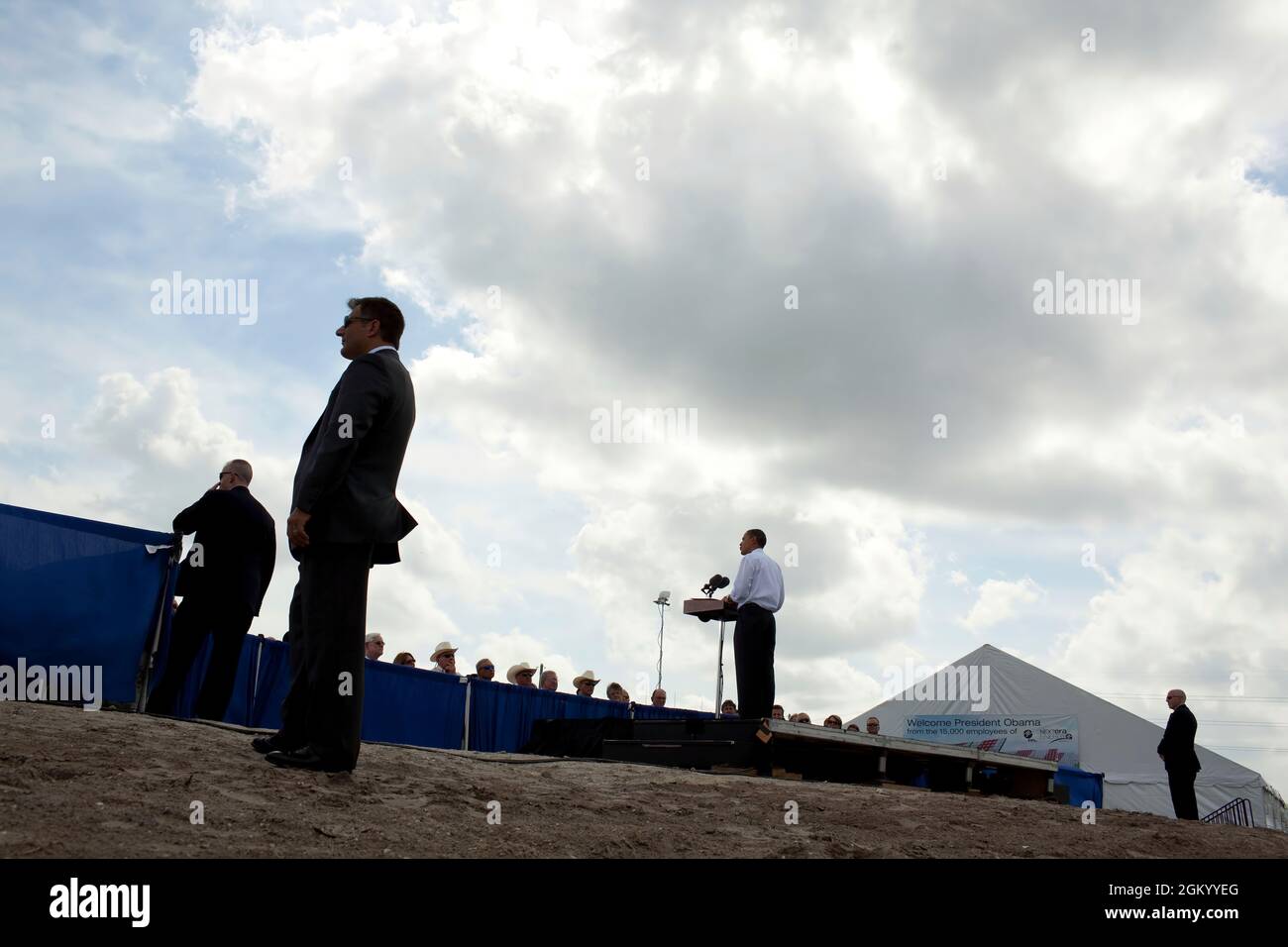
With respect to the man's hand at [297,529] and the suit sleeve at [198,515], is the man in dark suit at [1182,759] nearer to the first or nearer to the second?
the suit sleeve at [198,515]

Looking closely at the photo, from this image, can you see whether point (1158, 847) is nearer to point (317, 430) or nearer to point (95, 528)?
point (317, 430)

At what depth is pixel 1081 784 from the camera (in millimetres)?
20062

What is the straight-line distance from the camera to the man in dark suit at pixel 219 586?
7.36 meters

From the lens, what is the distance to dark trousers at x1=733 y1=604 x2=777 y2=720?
368 inches

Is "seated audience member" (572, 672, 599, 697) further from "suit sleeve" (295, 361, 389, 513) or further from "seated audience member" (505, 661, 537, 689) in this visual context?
"suit sleeve" (295, 361, 389, 513)

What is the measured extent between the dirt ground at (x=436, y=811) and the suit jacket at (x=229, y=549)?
1.50m

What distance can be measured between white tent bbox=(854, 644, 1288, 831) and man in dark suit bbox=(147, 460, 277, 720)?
57.3ft

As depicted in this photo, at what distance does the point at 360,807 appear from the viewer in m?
4.55

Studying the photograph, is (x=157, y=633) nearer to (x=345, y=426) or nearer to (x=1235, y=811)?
(x=345, y=426)

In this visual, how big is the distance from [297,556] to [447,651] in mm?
8507

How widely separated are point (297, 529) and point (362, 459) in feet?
1.62

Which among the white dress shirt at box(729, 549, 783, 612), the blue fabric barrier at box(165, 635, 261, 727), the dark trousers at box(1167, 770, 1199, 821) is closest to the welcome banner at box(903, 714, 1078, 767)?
the dark trousers at box(1167, 770, 1199, 821)

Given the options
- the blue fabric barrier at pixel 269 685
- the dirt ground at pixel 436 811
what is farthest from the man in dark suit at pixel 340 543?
the blue fabric barrier at pixel 269 685
